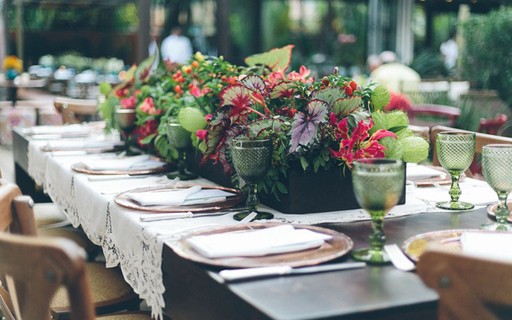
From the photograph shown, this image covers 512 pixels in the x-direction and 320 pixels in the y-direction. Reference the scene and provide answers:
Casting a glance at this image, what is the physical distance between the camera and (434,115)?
6508 mm

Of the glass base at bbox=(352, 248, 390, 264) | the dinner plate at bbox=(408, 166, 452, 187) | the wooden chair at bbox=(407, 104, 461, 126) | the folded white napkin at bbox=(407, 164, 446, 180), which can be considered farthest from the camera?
the wooden chair at bbox=(407, 104, 461, 126)

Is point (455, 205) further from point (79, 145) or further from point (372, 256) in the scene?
point (79, 145)

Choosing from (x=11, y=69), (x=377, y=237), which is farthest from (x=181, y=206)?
(x=11, y=69)

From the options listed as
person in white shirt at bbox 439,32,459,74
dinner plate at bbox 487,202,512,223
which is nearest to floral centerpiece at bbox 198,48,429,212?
dinner plate at bbox 487,202,512,223

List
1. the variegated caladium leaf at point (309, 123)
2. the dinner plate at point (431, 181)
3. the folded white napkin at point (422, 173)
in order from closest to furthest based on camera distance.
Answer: the variegated caladium leaf at point (309, 123) → the dinner plate at point (431, 181) → the folded white napkin at point (422, 173)

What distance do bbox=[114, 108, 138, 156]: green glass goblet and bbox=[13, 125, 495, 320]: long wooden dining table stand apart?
44cm

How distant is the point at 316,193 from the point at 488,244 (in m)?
0.57

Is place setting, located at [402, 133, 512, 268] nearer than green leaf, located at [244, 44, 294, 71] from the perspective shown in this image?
Yes

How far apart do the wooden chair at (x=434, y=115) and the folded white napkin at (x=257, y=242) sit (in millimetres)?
4205

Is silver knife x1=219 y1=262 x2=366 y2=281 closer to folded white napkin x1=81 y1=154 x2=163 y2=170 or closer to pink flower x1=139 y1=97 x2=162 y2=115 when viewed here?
folded white napkin x1=81 y1=154 x2=163 y2=170

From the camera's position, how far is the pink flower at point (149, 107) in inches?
112

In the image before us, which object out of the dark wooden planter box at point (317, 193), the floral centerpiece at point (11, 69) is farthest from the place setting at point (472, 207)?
the floral centerpiece at point (11, 69)

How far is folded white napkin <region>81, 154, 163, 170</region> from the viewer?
2.64 meters

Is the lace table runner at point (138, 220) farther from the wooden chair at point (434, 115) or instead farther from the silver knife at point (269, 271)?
the wooden chair at point (434, 115)
